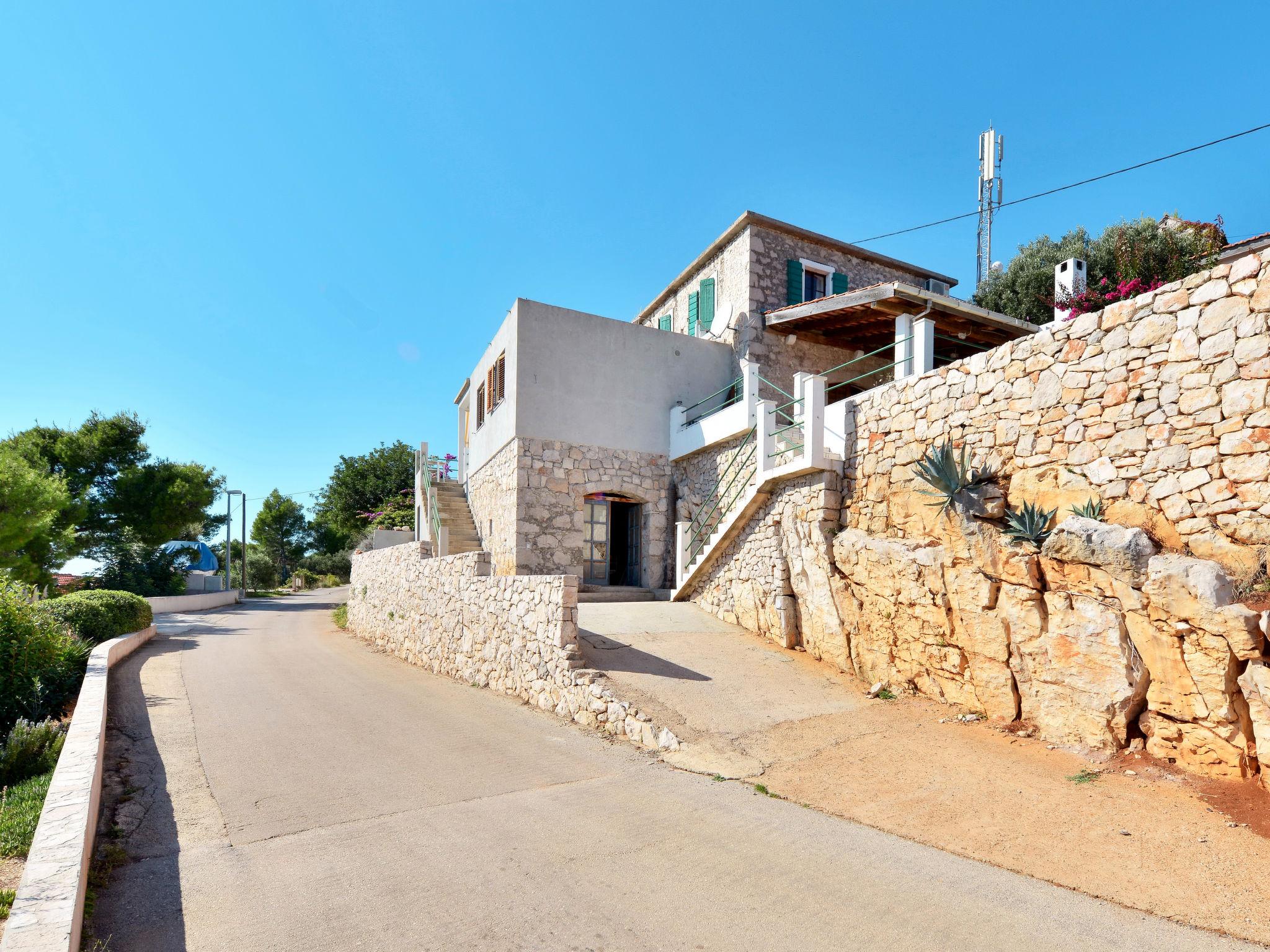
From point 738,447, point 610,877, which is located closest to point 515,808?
point 610,877

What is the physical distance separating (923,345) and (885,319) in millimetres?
4392

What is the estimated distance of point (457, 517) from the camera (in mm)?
17047

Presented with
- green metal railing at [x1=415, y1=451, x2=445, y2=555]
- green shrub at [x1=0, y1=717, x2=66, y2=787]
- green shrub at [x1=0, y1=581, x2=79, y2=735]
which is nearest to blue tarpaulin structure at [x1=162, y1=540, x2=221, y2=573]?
green metal railing at [x1=415, y1=451, x2=445, y2=555]

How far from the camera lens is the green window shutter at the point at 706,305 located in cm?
1609

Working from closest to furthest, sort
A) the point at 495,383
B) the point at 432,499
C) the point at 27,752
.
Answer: the point at 27,752, the point at 495,383, the point at 432,499

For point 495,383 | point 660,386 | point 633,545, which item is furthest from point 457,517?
point 660,386

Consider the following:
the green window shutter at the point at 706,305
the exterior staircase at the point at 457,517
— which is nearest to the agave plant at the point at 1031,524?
the green window shutter at the point at 706,305

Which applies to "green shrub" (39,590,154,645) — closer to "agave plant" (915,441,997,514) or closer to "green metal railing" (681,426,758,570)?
"green metal railing" (681,426,758,570)

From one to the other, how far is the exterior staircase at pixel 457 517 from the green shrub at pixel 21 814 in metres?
9.54

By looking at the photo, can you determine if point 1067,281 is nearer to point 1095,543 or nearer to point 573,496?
point 1095,543

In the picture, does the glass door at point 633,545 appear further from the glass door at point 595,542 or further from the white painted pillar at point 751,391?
the white painted pillar at point 751,391

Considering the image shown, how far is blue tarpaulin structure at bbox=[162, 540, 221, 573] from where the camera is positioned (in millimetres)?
29344

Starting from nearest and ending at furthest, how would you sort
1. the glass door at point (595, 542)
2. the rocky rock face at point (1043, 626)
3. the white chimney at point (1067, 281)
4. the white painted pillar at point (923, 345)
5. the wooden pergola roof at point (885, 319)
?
the rocky rock face at point (1043, 626), the white painted pillar at point (923, 345), the white chimney at point (1067, 281), the wooden pergola roof at point (885, 319), the glass door at point (595, 542)

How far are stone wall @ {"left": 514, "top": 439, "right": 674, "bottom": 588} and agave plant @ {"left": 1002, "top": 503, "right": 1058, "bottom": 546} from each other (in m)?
8.09
